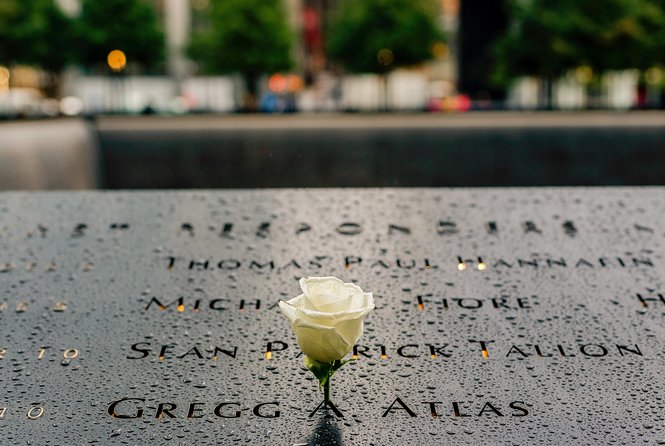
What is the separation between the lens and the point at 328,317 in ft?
9.27

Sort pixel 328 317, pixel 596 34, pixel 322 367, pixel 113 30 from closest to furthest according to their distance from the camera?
pixel 328 317 < pixel 322 367 < pixel 596 34 < pixel 113 30

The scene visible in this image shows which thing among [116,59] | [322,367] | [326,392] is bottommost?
[326,392]

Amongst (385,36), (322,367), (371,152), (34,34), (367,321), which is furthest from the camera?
(385,36)

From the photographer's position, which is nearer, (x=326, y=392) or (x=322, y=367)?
(x=322, y=367)

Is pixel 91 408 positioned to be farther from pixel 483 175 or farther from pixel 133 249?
pixel 483 175

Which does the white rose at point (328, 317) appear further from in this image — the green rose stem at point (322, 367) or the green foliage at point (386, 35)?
the green foliage at point (386, 35)

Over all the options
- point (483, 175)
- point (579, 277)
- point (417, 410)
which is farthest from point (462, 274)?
point (483, 175)

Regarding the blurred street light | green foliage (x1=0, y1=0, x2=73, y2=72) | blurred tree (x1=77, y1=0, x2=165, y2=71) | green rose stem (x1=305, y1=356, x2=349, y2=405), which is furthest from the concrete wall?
the blurred street light

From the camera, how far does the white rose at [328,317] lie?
9.31ft

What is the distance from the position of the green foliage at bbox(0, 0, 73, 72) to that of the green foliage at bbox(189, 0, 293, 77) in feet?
20.3

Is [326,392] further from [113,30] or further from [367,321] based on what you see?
[113,30]

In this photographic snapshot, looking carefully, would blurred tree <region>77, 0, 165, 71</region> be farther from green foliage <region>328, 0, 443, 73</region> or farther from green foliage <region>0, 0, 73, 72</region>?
green foliage <region>328, 0, 443, 73</region>

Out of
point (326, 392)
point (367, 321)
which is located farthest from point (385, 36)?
point (326, 392)

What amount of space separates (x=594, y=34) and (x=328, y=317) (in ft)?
98.9
